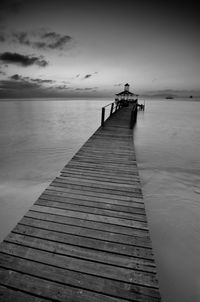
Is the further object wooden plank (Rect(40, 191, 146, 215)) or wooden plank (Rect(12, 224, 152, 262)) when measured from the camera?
wooden plank (Rect(40, 191, 146, 215))

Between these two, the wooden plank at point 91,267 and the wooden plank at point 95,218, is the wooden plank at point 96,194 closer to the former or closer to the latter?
the wooden plank at point 95,218

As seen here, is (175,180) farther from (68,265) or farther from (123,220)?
(68,265)

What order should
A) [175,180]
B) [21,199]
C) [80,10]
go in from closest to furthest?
[21,199], [175,180], [80,10]

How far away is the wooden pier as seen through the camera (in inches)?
66.4

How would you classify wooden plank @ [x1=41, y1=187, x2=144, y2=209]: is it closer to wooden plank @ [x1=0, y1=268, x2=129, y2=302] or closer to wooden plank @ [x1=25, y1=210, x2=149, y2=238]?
wooden plank @ [x1=25, y1=210, x2=149, y2=238]

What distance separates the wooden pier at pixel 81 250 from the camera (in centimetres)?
169

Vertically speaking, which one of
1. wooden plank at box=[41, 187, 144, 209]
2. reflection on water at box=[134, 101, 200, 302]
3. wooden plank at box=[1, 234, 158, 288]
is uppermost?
wooden plank at box=[41, 187, 144, 209]

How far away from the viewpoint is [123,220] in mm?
2785

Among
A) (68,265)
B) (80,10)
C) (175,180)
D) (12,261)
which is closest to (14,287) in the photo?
(12,261)

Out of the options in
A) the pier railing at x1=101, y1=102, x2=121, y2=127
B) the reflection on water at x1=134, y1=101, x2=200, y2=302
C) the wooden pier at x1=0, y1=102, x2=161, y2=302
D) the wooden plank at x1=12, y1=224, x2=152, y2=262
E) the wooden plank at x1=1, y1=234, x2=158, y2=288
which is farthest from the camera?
the pier railing at x1=101, y1=102, x2=121, y2=127

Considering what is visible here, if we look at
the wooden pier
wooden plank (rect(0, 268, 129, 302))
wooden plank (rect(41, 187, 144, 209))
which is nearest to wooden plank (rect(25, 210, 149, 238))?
the wooden pier

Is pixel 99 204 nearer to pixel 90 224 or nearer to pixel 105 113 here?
pixel 90 224

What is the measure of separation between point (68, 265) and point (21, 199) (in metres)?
4.06

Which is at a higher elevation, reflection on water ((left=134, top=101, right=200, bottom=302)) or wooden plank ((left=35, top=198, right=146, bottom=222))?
wooden plank ((left=35, top=198, right=146, bottom=222))
